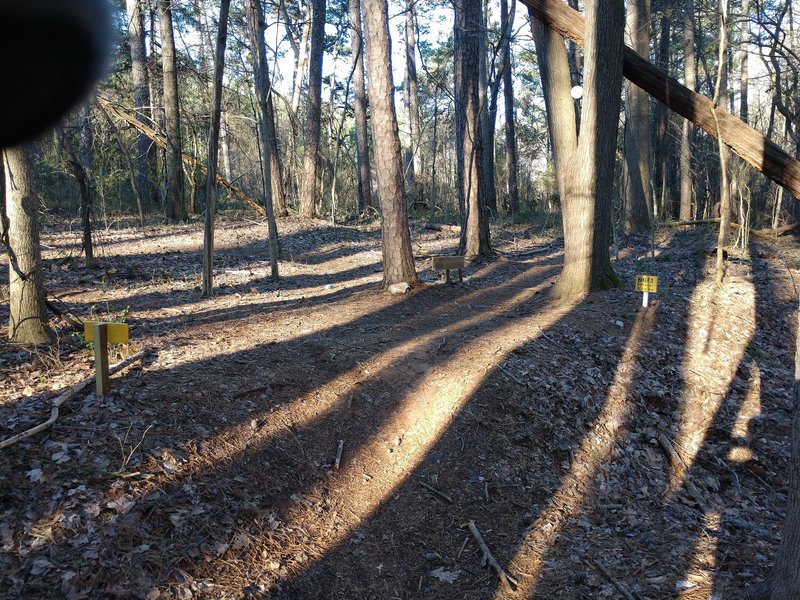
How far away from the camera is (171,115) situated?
1727cm

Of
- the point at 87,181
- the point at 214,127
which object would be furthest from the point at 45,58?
the point at 87,181

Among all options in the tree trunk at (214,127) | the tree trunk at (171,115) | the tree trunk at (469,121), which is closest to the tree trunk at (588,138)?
the tree trunk at (469,121)

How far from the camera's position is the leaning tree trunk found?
19.0 ft

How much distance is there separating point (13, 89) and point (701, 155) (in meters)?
28.1

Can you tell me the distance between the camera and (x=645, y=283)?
8.61 metres

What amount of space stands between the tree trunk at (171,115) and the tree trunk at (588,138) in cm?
1056

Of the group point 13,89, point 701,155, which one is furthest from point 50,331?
point 701,155

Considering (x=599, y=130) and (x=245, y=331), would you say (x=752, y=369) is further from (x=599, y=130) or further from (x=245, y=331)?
(x=245, y=331)

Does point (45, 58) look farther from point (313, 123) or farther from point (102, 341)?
point (313, 123)

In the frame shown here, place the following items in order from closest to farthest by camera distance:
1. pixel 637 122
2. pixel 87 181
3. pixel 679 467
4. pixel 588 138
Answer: pixel 679 467
pixel 588 138
pixel 87 181
pixel 637 122

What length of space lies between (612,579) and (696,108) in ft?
18.9

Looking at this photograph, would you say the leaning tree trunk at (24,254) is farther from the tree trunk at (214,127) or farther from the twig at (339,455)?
the tree trunk at (214,127)

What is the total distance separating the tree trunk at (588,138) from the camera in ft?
28.7

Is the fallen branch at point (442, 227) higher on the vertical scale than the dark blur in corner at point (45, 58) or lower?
lower
